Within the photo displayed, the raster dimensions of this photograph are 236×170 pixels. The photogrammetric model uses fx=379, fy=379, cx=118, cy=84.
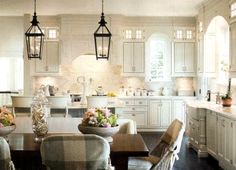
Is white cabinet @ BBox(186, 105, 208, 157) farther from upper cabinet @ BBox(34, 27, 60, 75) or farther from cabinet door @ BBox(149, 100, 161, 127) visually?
upper cabinet @ BBox(34, 27, 60, 75)

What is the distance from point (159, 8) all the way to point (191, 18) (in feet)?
4.73

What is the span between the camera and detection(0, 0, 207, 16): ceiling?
8211mm

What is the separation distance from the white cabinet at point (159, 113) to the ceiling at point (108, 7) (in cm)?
229

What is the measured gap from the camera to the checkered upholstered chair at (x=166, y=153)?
3.29 meters

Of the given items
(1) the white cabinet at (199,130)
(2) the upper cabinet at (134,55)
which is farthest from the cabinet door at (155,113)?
(1) the white cabinet at (199,130)

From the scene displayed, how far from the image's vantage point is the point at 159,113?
32.0 ft

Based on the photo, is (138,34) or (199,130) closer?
(199,130)

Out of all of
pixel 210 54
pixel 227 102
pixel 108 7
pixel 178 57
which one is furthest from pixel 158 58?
pixel 227 102

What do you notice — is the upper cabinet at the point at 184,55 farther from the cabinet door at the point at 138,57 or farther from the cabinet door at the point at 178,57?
the cabinet door at the point at 138,57

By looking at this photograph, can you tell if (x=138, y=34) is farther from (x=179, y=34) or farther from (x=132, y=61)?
(x=179, y=34)

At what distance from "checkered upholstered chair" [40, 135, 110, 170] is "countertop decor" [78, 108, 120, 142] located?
0.86m

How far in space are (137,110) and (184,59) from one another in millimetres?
1832

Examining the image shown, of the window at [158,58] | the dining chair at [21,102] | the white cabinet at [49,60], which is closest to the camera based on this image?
the dining chair at [21,102]

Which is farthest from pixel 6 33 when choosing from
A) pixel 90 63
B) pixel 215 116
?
pixel 215 116
